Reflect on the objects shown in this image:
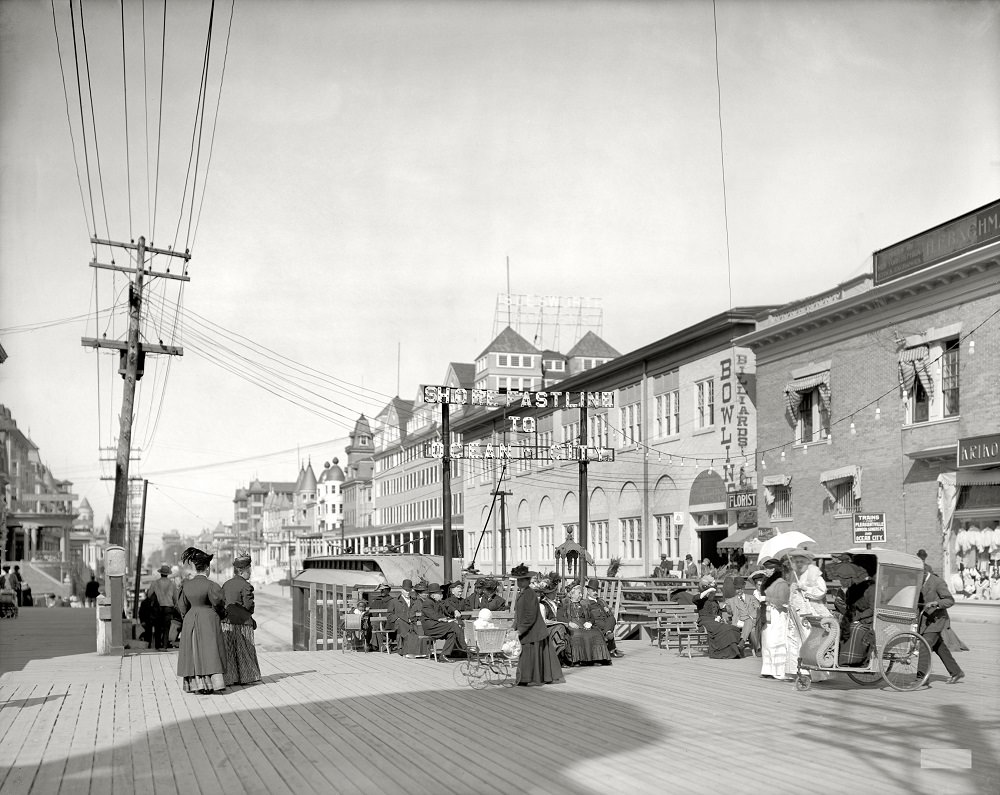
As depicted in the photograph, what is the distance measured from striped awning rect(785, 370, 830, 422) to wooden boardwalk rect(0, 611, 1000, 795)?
53.2ft

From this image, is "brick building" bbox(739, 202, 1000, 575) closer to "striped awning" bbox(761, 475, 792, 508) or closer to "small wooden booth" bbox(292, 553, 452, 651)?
"striped awning" bbox(761, 475, 792, 508)

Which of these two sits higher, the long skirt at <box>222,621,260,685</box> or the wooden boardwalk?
the long skirt at <box>222,621,260,685</box>

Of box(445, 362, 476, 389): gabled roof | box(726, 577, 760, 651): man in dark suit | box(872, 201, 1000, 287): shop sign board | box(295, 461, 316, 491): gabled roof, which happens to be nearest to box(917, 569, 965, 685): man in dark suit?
box(726, 577, 760, 651): man in dark suit

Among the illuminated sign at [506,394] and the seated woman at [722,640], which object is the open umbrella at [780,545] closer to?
the seated woman at [722,640]

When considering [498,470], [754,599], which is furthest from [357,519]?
[754,599]

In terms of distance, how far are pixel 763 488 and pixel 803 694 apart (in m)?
21.6

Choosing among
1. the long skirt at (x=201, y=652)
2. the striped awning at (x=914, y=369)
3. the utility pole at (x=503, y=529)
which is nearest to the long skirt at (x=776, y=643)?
the long skirt at (x=201, y=652)

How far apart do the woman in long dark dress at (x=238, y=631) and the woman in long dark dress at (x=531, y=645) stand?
376 cm

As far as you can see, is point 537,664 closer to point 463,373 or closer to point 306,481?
point 463,373

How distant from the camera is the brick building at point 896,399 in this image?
83.3ft

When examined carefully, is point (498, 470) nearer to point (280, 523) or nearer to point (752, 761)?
point (752, 761)

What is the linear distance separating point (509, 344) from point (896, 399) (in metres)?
46.9

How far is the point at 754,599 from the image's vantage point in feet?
63.8

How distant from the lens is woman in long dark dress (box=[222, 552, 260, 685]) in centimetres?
1438
